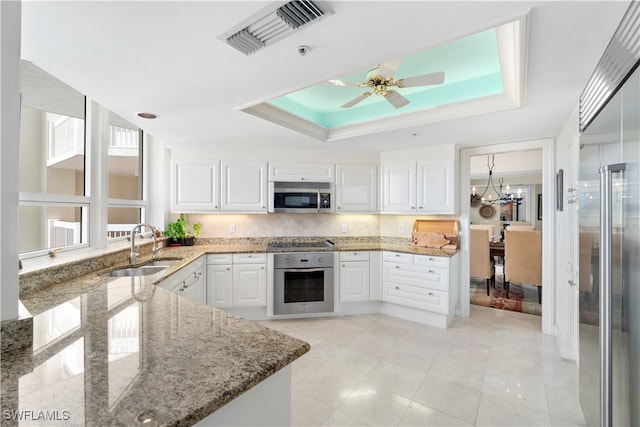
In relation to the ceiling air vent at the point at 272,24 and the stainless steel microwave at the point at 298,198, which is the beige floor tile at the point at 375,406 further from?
the ceiling air vent at the point at 272,24

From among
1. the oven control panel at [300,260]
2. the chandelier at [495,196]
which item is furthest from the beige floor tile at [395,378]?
the chandelier at [495,196]

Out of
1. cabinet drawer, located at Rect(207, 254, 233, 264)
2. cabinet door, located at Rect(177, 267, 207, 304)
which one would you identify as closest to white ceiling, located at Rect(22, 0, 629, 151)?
cabinet door, located at Rect(177, 267, 207, 304)

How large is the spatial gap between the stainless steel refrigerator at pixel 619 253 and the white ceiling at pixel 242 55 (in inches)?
17.3

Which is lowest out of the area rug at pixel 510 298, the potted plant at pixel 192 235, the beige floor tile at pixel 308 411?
the beige floor tile at pixel 308 411

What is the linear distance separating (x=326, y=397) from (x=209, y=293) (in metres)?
1.97

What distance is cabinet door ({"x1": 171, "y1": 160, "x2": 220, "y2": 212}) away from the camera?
3.58m

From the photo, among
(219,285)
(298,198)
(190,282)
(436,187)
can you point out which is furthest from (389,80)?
(219,285)

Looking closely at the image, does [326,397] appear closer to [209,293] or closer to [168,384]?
[168,384]

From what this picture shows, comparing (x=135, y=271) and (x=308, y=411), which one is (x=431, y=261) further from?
(x=135, y=271)

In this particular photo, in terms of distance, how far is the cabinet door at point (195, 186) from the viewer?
11.7ft

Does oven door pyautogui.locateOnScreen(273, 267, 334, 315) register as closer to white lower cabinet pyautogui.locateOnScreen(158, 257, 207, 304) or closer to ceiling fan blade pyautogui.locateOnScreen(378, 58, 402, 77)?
white lower cabinet pyautogui.locateOnScreen(158, 257, 207, 304)

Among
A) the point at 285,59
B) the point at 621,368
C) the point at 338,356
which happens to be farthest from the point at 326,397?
the point at 285,59

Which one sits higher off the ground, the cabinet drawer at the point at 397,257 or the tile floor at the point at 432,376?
the cabinet drawer at the point at 397,257

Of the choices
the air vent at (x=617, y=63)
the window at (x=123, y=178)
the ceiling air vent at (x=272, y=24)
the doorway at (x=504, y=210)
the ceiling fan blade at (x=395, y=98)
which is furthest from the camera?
the doorway at (x=504, y=210)
